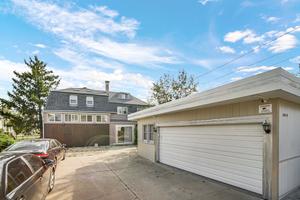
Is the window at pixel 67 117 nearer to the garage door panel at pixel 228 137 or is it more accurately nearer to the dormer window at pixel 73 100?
the dormer window at pixel 73 100

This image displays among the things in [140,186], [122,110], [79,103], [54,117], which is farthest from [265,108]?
[122,110]

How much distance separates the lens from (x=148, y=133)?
36.3 feet

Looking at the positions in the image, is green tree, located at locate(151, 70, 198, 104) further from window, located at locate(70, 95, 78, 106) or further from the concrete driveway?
the concrete driveway

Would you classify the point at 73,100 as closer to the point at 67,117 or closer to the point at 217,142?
the point at 67,117

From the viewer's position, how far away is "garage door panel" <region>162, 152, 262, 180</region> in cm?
502

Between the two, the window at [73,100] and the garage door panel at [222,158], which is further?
the window at [73,100]

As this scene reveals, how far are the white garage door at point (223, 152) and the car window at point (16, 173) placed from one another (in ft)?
17.4

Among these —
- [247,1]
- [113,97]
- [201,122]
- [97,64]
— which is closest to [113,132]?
[113,97]

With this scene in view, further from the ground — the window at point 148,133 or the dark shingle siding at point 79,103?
the dark shingle siding at point 79,103

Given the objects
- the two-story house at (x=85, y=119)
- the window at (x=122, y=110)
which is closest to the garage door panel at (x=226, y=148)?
the two-story house at (x=85, y=119)

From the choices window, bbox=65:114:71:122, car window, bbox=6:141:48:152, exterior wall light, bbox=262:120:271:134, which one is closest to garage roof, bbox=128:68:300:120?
exterior wall light, bbox=262:120:271:134

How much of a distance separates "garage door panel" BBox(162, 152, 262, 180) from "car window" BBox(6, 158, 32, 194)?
5306mm

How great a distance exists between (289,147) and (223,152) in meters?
1.76

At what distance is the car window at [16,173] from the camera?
2.65 m
